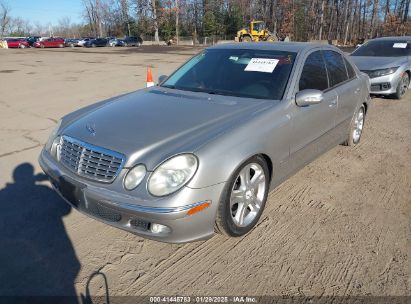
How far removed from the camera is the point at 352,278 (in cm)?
264

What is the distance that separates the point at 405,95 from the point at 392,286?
29.5ft

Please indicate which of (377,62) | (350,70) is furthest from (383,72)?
(350,70)

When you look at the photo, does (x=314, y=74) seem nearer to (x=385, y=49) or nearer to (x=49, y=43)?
(x=385, y=49)

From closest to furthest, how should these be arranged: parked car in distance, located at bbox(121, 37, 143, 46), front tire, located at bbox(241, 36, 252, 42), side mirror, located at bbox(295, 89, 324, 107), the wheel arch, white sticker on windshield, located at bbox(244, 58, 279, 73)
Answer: the wheel arch, side mirror, located at bbox(295, 89, 324, 107), white sticker on windshield, located at bbox(244, 58, 279, 73), front tire, located at bbox(241, 36, 252, 42), parked car in distance, located at bbox(121, 37, 143, 46)

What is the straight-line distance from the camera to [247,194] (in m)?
3.10

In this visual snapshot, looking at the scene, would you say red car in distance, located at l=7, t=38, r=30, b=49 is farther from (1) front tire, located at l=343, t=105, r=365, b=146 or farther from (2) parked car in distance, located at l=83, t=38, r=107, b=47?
(1) front tire, located at l=343, t=105, r=365, b=146

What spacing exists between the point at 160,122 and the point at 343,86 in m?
2.69

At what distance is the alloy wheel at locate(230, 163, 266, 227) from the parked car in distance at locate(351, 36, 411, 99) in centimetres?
703

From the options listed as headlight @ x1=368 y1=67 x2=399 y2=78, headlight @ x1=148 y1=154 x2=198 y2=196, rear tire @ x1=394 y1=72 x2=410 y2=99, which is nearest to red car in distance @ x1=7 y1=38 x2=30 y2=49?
headlight @ x1=368 y1=67 x2=399 y2=78

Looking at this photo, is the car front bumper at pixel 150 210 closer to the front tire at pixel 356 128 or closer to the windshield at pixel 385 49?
the front tire at pixel 356 128

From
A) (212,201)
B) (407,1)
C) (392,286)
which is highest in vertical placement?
(407,1)

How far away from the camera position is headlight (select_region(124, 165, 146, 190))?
2.59 metres

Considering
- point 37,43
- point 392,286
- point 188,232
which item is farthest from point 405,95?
point 37,43

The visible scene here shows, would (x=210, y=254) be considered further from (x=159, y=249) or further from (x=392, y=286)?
(x=392, y=286)
